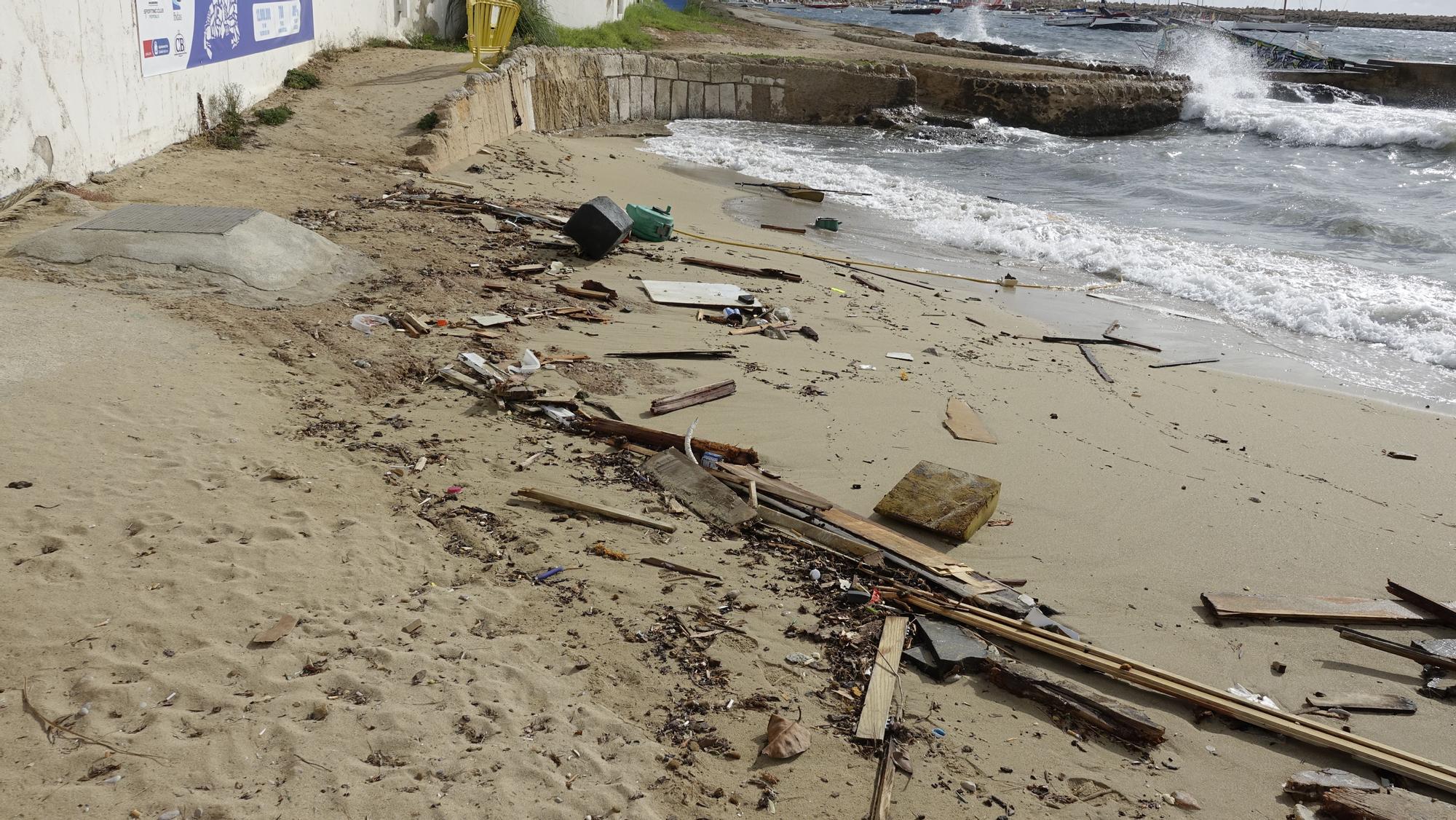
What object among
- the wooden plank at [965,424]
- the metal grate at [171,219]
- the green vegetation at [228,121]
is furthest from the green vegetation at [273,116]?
→ the wooden plank at [965,424]

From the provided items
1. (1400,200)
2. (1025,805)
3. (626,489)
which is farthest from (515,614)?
(1400,200)

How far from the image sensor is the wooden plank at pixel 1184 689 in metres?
3.95

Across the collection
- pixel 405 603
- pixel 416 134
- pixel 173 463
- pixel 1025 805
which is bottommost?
pixel 1025 805

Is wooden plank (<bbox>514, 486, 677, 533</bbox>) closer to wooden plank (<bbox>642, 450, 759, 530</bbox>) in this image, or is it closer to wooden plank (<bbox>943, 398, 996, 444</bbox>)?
wooden plank (<bbox>642, 450, 759, 530</bbox>)

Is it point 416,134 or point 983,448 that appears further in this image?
point 416,134

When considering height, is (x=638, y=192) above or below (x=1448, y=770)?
above

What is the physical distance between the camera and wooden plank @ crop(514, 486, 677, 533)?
5.23 m

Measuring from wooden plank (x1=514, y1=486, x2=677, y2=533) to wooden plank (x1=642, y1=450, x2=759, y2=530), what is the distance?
A: 10.9 inches

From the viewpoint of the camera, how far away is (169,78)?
11.0 metres

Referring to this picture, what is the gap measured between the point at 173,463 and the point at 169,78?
8.29 metres

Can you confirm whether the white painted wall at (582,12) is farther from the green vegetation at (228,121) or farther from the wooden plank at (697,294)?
the wooden plank at (697,294)

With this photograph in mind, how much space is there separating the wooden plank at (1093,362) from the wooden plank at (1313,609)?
3.43m

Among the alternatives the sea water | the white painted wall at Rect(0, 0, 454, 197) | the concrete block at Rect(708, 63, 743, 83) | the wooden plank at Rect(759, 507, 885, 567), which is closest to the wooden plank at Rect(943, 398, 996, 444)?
the wooden plank at Rect(759, 507, 885, 567)

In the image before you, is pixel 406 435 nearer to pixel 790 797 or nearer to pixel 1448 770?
pixel 790 797
